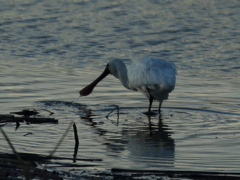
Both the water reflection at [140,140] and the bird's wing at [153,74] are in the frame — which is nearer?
the water reflection at [140,140]

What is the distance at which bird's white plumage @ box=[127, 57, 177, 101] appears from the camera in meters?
9.88

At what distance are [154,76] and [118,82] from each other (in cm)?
280

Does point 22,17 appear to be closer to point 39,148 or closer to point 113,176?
point 39,148

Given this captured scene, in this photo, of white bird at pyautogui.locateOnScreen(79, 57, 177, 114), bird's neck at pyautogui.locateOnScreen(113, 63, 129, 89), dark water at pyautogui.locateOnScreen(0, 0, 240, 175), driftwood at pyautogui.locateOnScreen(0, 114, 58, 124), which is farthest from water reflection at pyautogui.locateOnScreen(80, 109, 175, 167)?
bird's neck at pyautogui.locateOnScreen(113, 63, 129, 89)

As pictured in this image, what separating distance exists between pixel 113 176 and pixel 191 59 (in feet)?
30.0

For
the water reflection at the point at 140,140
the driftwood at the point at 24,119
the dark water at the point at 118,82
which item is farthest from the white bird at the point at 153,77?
the driftwood at the point at 24,119

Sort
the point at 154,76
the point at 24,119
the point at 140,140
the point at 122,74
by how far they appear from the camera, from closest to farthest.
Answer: the point at 140,140 → the point at 24,119 → the point at 154,76 → the point at 122,74

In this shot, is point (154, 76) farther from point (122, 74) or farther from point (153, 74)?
point (122, 74)

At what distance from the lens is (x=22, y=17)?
19750 mm

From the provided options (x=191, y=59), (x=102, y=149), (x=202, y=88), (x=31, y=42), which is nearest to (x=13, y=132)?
(x=102, y=149)

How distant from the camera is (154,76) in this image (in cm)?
1003

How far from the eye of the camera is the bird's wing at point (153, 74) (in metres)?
9.86

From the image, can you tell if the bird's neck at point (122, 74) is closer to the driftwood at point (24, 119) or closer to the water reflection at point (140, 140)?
the water reflection at point (140, 140)

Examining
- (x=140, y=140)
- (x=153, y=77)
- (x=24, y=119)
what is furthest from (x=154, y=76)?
(x=24, y=119)
